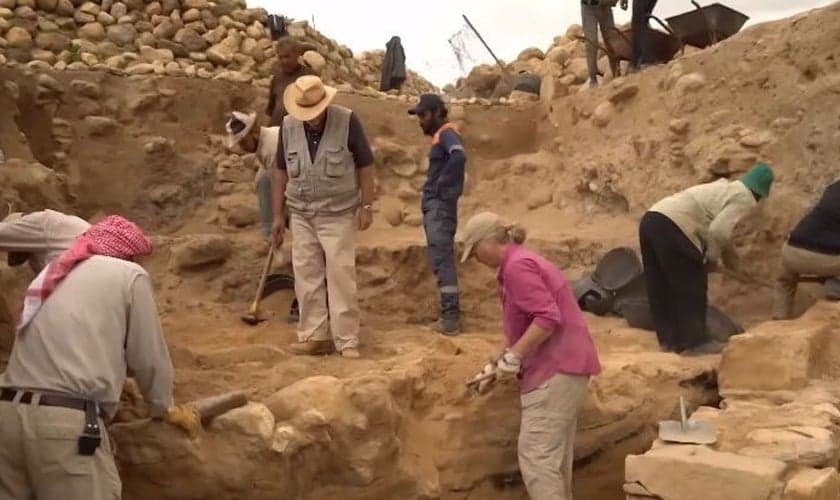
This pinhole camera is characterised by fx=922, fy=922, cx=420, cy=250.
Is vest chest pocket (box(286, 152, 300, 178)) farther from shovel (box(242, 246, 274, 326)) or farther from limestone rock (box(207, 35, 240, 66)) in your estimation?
limestone rock (box(207, 35, 240, 66))

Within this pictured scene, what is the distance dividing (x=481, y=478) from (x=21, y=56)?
21.8 ft

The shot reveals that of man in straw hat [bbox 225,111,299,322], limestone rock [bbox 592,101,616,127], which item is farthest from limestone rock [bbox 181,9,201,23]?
man in straw hat [bbox 225,111,299,322]

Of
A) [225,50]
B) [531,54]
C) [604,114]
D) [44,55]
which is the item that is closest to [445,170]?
[604,114]

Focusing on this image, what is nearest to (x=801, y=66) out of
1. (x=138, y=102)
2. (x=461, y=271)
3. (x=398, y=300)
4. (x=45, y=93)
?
(x=461, y=271)

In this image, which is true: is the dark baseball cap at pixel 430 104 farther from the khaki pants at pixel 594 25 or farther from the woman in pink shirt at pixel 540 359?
the khaki pants at pixel 594 25

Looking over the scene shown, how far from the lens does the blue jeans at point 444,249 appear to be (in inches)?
229

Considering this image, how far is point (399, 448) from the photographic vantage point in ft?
13.7

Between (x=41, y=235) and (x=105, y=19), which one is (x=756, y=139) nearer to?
(x=41, y=235)

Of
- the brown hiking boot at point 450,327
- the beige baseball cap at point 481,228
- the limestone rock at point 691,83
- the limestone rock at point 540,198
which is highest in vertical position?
the limestone rock at point 691,83

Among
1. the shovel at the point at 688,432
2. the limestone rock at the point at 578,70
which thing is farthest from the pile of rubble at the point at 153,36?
the shovel at the point at 688,432

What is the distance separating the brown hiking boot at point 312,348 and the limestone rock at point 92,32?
19.4 feet

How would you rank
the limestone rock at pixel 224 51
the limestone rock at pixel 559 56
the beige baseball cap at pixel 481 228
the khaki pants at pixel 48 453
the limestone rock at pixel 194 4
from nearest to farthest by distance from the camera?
the khaki pants at pixel 48 453 < the beige baseball cap at pixel 481 228 < the limestone rock at pixel 224 51 < the limestone rock at pixel 194 4 < the limestone rock at pixel 559 56

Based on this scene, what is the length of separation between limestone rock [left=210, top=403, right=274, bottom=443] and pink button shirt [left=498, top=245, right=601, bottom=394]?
109 cm

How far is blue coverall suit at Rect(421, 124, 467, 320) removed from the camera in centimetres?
578
